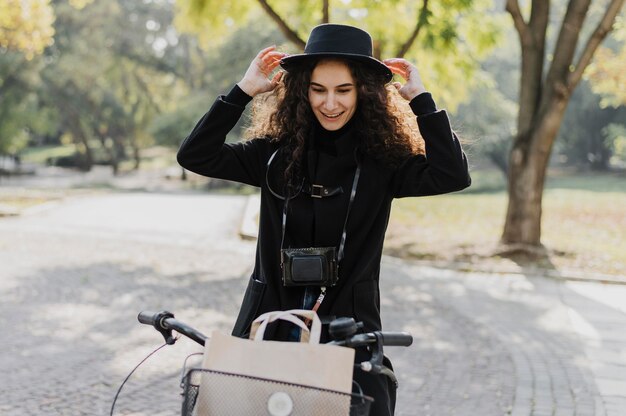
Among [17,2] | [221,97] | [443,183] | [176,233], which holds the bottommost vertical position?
[176,233]

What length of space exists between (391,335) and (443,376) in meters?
4.42

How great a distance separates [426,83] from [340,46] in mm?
12440

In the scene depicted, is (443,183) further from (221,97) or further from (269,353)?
(269,353)

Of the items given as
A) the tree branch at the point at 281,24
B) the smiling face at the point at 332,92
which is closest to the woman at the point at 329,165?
the smiling face at the point at 332,92

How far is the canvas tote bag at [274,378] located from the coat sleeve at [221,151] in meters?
0.88

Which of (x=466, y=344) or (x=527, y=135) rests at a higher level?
(x=527, y=135)

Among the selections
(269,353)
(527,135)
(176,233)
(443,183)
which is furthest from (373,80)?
(176,233)

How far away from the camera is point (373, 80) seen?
286cm

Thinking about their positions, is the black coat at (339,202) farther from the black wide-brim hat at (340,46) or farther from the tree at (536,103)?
the tree at (536,103)

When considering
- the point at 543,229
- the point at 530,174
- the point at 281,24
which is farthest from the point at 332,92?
the point at 543,229

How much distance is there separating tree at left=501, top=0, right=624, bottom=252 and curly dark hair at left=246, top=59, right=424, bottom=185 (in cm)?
1043

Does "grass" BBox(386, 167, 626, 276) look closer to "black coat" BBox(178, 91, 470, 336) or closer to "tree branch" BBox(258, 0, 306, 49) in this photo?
"tree branch" BBox(258, 0, 306, 49)

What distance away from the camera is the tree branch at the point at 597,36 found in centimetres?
1227

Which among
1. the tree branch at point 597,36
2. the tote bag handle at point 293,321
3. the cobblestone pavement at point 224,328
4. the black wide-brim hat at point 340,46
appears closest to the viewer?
the tote bag handle at point 293,321
